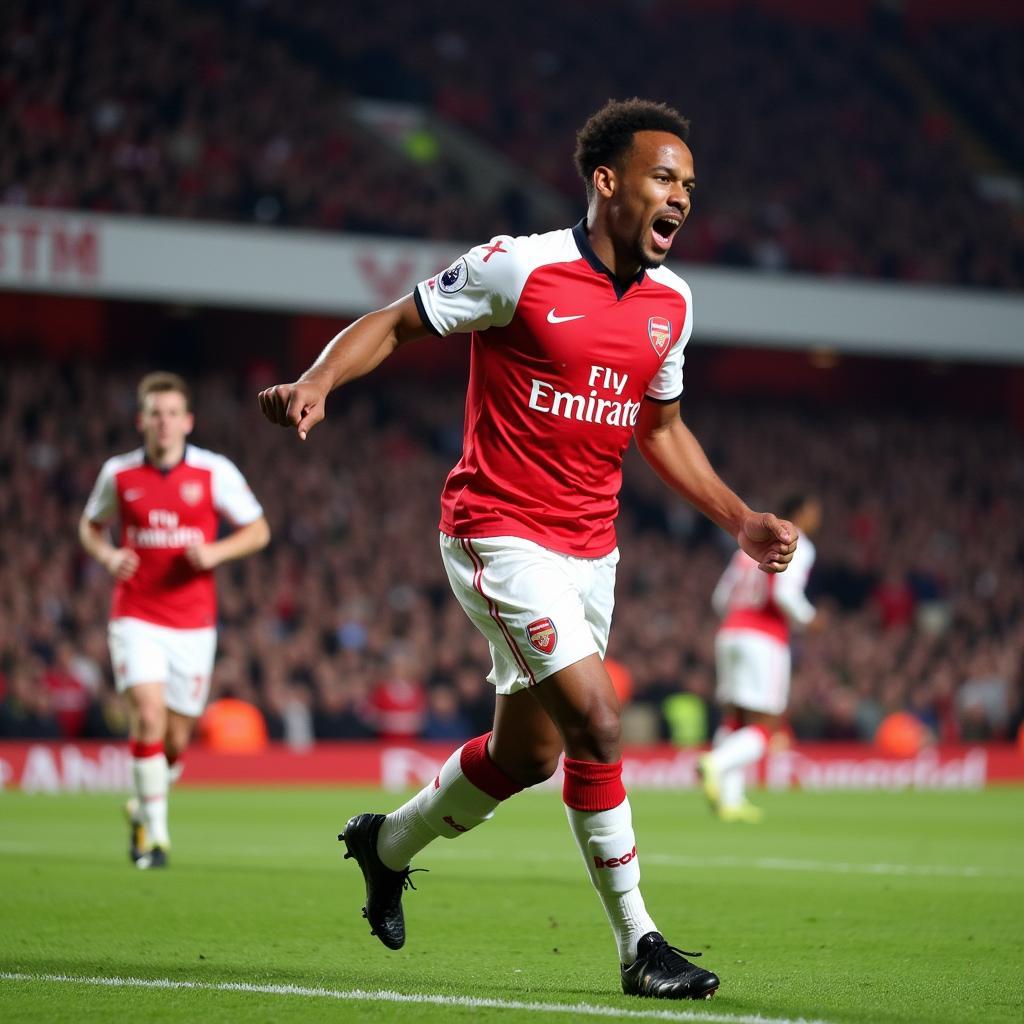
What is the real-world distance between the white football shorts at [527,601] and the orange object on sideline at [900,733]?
1805 centimetres

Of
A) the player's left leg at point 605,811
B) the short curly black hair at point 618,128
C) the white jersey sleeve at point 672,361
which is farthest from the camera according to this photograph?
the white jersey sleeve at point 672,361

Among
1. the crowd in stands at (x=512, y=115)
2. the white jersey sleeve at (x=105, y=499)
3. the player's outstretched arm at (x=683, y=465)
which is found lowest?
the white jersey sleeve at (x=105, y=499)

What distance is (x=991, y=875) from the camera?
9539 mm

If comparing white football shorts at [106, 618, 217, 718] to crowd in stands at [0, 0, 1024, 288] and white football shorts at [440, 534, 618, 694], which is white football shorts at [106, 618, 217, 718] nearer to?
white football shorts at [440, 534, 618, 694]

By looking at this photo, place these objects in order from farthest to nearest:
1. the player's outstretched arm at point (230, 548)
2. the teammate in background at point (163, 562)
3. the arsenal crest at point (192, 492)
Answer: the arsenal crest at point (192, 492) < the teammate in background at point (163, 562) < the player's outstretched arm at point (230, 548)

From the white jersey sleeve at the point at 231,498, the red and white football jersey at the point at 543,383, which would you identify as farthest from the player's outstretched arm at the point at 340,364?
the white jersey sleeve at the point at 231,498

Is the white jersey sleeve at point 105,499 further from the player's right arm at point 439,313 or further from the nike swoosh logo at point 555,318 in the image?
the nike swoosh logo at point 555,318

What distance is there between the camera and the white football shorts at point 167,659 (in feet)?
30.0

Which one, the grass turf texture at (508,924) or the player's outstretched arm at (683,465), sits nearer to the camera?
the grass turf texture at (508,924)

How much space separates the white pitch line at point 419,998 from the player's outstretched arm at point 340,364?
1.57 metres

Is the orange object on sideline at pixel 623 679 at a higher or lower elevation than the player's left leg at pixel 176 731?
lower

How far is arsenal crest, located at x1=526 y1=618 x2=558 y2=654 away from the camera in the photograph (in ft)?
16.8

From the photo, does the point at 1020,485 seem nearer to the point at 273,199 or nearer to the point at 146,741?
the point at 273,199

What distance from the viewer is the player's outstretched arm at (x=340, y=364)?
4617 millimetres
